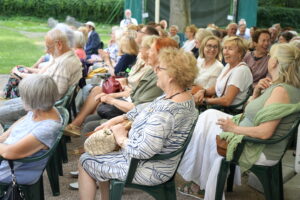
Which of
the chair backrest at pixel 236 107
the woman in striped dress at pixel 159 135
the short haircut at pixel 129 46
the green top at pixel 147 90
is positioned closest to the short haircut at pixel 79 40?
the short haircut at pixel 129 46

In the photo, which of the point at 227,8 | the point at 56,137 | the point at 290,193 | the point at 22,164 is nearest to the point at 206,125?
the point at 290,193

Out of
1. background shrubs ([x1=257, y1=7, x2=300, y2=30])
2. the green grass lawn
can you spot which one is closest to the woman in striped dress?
the green grass lawn

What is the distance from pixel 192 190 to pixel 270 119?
106 centimetres

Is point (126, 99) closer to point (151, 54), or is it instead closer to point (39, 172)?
point (151, 54)

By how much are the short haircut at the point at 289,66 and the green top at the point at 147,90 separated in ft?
3.88

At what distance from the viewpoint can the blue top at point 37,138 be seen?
3039 mm

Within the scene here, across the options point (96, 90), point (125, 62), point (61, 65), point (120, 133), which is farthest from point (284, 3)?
point (120, 133)

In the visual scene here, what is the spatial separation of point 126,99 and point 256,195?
5.35 feet

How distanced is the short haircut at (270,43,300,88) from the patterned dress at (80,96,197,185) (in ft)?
2.51

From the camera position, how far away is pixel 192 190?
3943mm

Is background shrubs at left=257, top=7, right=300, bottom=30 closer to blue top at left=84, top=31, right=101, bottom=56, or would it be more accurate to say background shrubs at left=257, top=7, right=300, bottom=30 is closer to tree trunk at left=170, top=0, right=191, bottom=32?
tree trunk at left=170, top=0, right=191, bottom=32

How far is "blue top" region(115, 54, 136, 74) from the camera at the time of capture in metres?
5.99

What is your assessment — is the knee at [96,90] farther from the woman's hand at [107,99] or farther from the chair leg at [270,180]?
the chair leg at [270,180]

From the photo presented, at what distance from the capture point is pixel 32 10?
2834 cm
